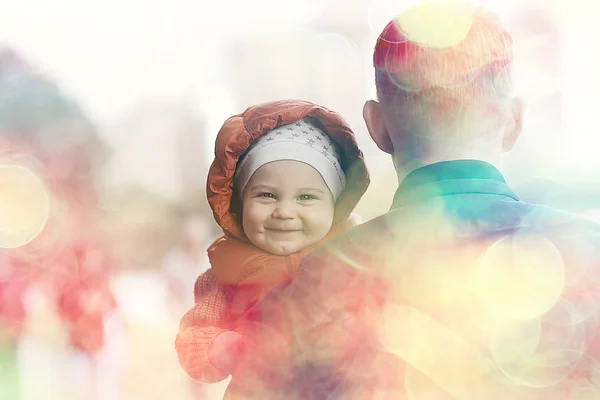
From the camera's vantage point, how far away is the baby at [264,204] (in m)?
0.79

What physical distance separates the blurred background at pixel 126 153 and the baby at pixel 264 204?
141 mm

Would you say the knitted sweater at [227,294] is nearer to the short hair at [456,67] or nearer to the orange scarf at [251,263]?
the orange scarf at [251,263]

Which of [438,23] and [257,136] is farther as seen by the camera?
[257,136]

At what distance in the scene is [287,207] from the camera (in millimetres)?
785

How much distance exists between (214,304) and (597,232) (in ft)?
1.59

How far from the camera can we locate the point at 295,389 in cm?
58

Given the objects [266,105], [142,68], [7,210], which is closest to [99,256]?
[7,210]

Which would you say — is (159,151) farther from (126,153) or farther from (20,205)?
(20,205)

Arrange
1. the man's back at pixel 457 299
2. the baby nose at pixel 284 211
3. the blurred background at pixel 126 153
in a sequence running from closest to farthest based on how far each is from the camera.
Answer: the man's back at pixel 457 299
the baby nose at pixel 284 211
the blurred background at pixel 126 153

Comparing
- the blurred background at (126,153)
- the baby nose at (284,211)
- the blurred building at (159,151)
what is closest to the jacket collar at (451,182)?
the baby nose at (284,211)

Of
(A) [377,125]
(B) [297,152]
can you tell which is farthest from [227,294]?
(A) [377,125]

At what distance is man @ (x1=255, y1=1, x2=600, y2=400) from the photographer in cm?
50

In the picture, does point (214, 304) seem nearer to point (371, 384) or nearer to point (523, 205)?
point (371, 384)

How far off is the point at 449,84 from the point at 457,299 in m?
0.18
